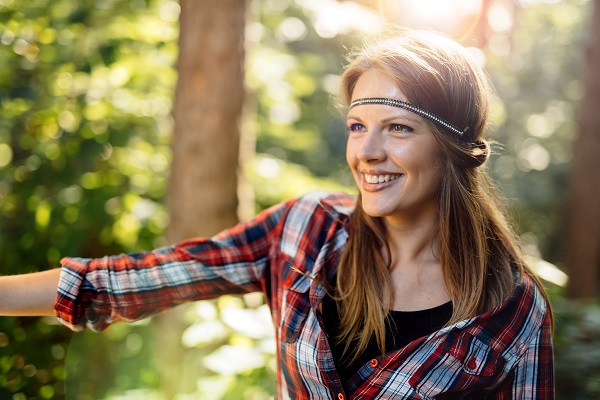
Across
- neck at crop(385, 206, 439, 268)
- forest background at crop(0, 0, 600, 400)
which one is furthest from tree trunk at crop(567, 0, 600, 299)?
neck at crop(385, 206, 439, 268)

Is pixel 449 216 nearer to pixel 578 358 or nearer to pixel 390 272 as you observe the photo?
pixel 390 272

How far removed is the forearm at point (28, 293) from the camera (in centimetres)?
158

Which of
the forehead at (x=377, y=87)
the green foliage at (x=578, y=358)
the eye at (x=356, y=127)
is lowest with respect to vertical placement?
the green foliage at (x=578, y=358)

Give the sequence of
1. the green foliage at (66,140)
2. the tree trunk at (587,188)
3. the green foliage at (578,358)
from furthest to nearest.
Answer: the tree trunk at (587,188)
the green foliage at (578,358)
the green foliage at (66,140)

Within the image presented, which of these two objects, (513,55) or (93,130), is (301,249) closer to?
(93,130)

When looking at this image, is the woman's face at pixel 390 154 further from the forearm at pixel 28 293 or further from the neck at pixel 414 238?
the forearm at pixel 28 293

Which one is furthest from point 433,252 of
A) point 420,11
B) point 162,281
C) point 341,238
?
point 420,11

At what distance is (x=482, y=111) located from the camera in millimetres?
1848

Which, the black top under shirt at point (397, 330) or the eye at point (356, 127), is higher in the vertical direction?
the eye at point (356, 127)

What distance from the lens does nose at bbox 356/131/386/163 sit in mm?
1734

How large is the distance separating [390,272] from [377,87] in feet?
1.87

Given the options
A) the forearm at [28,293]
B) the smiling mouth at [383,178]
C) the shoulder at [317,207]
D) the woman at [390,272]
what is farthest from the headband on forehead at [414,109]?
the forearm at [28,293]

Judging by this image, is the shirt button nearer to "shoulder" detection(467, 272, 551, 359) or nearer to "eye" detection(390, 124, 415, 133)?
"shoulder" detection(467, 272, 551, 359)

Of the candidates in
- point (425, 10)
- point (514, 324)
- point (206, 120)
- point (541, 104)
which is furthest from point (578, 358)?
point (541, 104)
